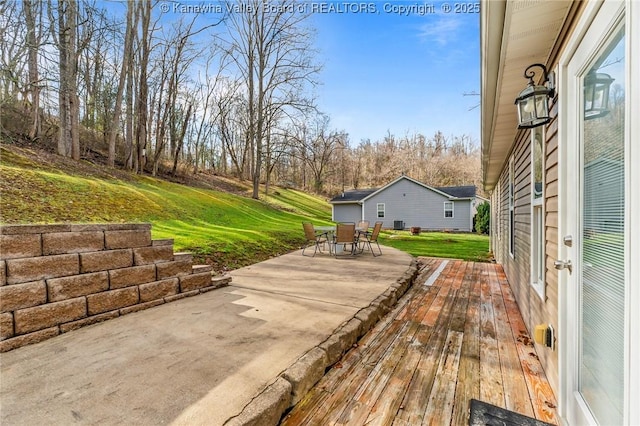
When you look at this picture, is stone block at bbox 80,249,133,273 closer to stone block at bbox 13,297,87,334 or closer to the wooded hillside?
stone block at bbox 13,297,87,334

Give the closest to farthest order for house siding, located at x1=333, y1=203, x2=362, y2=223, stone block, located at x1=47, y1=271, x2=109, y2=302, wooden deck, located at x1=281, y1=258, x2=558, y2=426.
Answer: wooden deck, located at x1=281, y1=258, x2=558, y2=426 → stone block, located at x1=47, y1=271, x2=109, y2=302 → house siding, located at x1=333, y1=203, x2=362, y2=223

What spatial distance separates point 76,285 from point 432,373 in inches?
125

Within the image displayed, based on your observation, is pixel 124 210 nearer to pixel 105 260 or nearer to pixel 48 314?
pixel 105 260

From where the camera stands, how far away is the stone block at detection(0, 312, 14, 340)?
220 cm

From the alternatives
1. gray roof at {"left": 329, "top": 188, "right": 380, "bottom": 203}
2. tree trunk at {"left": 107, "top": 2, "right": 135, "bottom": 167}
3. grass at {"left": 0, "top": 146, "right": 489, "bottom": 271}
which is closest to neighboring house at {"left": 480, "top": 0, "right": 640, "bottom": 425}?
grass at {"left": 0, "top": 146, "right": 489, "bottom": 271}

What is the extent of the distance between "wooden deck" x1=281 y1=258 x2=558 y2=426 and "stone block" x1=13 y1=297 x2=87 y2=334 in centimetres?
221

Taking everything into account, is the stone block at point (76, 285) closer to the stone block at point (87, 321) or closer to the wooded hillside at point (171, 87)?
the stone block at point (87, 321)

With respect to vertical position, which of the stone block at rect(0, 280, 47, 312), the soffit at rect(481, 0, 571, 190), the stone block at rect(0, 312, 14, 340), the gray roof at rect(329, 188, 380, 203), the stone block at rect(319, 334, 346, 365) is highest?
the gray roof at rect(329, 188, 380, 203)

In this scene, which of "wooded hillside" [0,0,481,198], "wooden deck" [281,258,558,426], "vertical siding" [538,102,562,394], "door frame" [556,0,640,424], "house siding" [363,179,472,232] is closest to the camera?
"door frame" [556,0,640,424]

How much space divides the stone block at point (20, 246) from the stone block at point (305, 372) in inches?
92.3

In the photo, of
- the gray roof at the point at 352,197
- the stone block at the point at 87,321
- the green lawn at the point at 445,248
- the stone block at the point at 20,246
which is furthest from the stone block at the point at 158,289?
the gray roof at the point at 352,197

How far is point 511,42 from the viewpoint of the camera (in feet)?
6.73

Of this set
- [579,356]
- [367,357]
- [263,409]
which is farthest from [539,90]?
[263,409]

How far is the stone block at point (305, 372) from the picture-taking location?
1.91 metres
